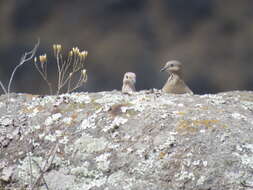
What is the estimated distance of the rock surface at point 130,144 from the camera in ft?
12.3

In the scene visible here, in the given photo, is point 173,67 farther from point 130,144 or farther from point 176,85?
point 130,144

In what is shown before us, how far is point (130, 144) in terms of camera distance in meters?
3.97

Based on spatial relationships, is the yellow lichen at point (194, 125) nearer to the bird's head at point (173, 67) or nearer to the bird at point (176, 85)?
the bird at point (176, 85)

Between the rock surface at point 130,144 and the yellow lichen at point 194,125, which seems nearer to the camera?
the rock surface at point 130,144

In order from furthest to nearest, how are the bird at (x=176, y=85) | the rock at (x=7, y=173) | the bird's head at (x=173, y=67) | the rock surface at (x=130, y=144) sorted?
the bird's head at (x=173, y=67) < the bird at (x=176, y=85) < the rock at (x=7, y=173) < the rock surface at (x=130, y=144)

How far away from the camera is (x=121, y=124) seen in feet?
13.6


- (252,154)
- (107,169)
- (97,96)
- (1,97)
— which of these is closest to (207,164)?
(252,154)

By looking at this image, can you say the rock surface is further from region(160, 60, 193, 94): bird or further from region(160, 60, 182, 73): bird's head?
region(160, 60, 182, 73): bird's head

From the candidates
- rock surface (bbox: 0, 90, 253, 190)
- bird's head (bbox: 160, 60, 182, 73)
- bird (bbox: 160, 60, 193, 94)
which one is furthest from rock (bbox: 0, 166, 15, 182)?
bird's head (bbox: 160, 60, 182, 73)

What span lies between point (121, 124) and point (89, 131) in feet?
0.69

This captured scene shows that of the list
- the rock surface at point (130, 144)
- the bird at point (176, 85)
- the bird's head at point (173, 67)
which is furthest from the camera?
the bird's head at point (173, 67)

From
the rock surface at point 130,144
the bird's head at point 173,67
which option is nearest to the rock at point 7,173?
the rock surface at point 130,144

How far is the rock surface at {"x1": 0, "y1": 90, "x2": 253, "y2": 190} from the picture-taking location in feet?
12.3

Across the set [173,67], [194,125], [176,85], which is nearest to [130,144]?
[194,125]
